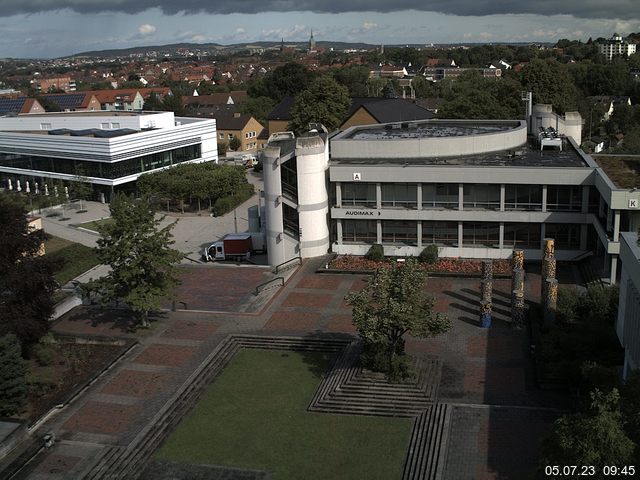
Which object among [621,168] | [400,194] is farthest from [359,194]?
[621,168]

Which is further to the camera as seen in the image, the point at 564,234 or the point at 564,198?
the point at 564,234

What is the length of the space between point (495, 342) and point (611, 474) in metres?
15.6

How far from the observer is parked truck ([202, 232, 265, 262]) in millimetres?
45188

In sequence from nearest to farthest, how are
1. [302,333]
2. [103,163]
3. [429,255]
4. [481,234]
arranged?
[302,333], [429,255], [481,234], [103,163]


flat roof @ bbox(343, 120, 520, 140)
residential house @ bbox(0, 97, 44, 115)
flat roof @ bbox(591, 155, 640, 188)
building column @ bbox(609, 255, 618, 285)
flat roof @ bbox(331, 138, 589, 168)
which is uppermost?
residential house @ bbox(0, 97, 44, 115)

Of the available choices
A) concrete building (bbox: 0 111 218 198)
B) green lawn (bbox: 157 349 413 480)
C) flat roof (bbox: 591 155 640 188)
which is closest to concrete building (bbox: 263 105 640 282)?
flat roof (bbox: 591 155 640 188)

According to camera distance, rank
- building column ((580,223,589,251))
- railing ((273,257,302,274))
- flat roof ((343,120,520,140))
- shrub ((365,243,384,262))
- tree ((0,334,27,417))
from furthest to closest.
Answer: flat roof ((343,120,520,140)), shrub ((365,243,384,262)), railing ((273,257,302,274)), building column ((580,223,589,251)), tree ((0,334,27,417))

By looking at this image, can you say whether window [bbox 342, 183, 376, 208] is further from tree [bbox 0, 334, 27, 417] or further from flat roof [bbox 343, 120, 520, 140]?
tree [bbox 0, 334, 27, 417]

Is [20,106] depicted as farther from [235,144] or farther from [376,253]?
[376,253]

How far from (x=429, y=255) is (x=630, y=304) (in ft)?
58.9

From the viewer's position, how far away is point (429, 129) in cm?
5241

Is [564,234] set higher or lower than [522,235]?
higher

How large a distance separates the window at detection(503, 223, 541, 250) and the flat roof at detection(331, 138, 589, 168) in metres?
3.57

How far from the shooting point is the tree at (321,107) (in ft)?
253
